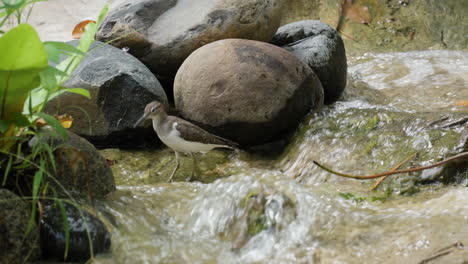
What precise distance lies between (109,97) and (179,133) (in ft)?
2.89

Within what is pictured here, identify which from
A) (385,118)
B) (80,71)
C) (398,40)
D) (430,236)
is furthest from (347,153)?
(398,40)

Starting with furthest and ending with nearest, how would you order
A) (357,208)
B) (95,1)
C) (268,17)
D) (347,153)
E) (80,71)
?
(95,1)
(268,17)
(80,71)
(347,153)
(357,208)

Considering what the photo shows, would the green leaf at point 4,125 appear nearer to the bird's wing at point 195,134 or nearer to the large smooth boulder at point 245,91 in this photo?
the bird's wing at point 195,134

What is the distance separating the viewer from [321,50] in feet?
22.2

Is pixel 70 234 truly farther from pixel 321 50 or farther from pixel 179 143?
Result: pixel 321 50

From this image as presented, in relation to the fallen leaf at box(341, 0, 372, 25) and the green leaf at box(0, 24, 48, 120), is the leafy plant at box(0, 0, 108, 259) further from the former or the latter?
the fallen leaf at box(341, 0, 372, 25)

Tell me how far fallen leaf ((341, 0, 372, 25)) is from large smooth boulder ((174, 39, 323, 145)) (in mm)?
3917

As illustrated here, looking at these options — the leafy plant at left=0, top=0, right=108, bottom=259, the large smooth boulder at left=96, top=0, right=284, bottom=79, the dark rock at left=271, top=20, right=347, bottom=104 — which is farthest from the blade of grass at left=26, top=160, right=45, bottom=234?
the dark rock at left=271, top=20, right=347, bottom=104

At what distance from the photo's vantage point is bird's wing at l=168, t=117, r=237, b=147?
5477mm

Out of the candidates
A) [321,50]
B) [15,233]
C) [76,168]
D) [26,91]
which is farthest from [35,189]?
[321,50]

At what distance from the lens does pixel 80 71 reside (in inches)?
229

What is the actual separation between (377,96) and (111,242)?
450cm

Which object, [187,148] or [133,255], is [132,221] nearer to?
[133,255]

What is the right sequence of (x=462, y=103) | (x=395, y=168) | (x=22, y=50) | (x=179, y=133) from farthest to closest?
(x=462, y=103) < (x=179, y=133) < (x=395, y=168) < (x=22, y=50)
